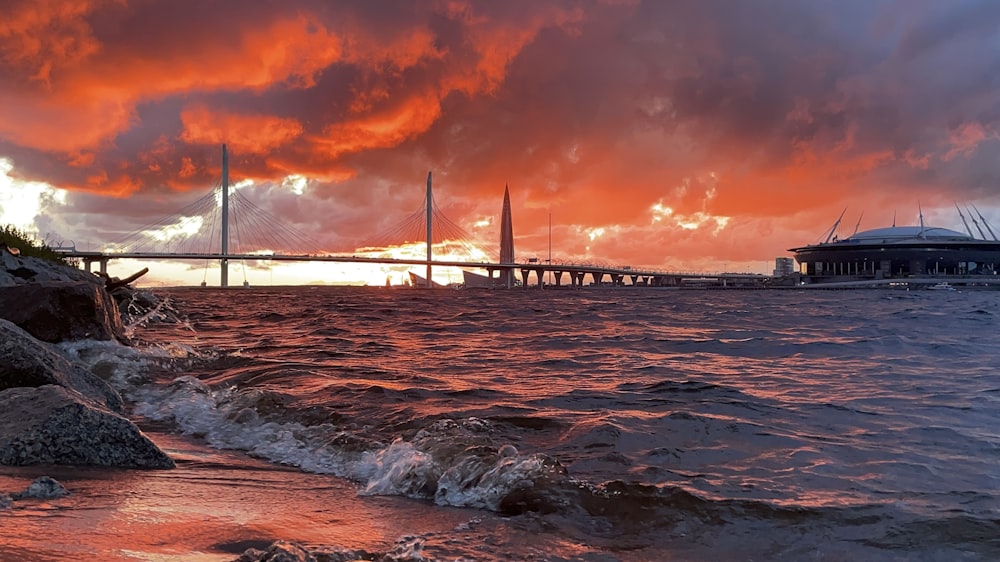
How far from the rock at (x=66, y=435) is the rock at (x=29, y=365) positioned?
1.16m

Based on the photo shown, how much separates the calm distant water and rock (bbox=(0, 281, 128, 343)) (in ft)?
4.48

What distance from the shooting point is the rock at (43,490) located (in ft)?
12.0

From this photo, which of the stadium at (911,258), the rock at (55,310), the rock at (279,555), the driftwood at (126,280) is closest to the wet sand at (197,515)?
the rock at (279,555)

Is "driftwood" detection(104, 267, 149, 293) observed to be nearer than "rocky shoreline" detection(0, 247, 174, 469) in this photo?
No

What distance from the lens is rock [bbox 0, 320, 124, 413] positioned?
6.01 meters

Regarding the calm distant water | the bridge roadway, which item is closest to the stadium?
the bridge roadway

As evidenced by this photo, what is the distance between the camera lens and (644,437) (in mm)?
6293

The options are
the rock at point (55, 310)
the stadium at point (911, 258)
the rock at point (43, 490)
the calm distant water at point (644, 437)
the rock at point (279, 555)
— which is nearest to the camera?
the rock at point (279, 555)

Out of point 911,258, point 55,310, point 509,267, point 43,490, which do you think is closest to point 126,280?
point 55,310

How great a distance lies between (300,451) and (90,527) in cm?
280

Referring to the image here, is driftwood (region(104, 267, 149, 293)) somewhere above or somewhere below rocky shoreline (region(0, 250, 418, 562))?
above

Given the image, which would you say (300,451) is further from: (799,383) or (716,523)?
(799,383)

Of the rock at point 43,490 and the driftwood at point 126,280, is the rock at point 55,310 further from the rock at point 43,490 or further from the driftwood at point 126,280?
the rock at point 43,490

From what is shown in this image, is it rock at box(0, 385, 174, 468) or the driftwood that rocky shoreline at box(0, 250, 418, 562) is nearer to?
rock at box(0, 385, 174, 468)
